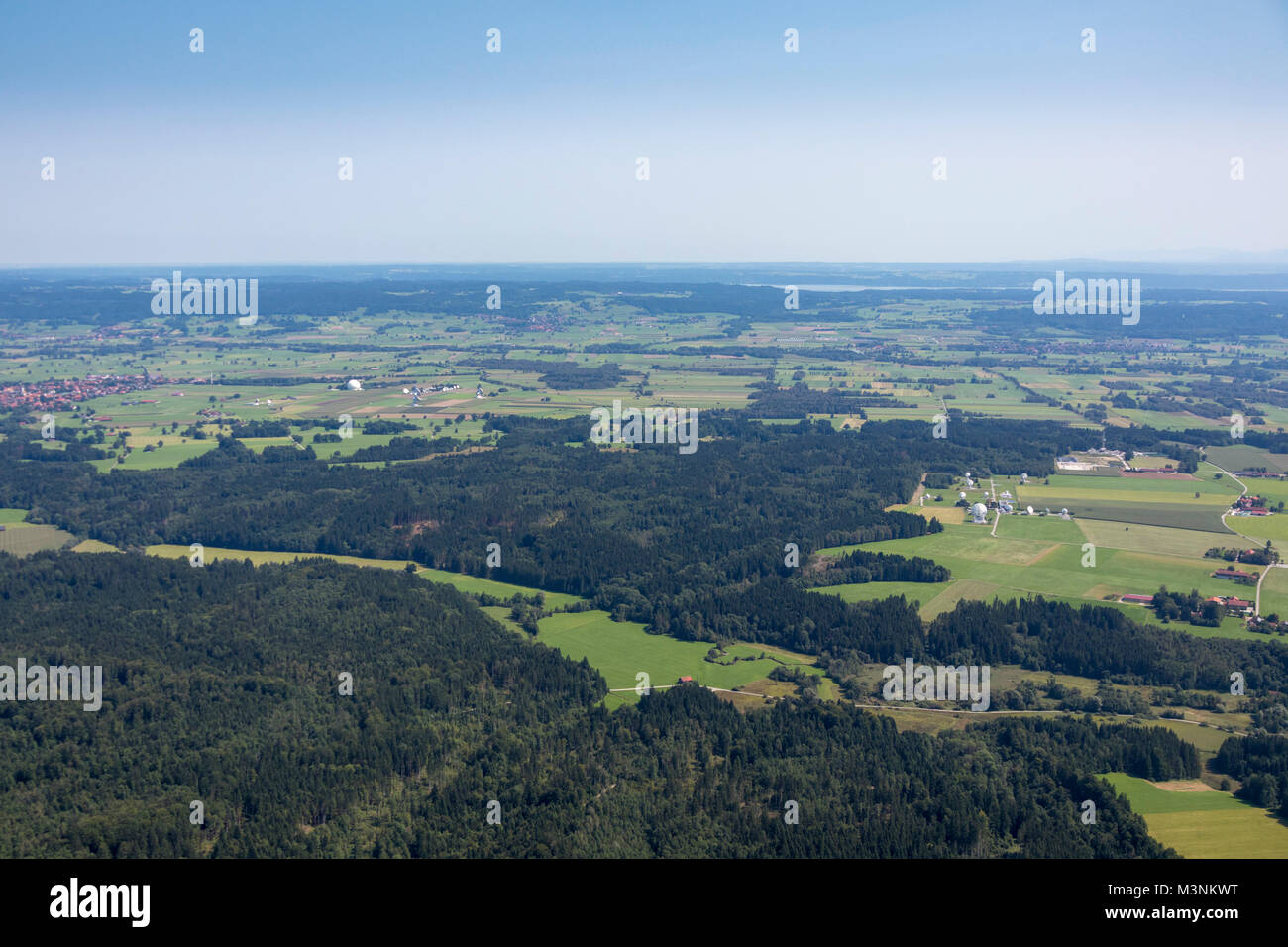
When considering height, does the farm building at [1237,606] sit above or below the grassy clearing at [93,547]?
below

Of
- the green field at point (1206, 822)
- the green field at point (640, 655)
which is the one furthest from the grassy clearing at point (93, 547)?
the green field at point (1206, 822)

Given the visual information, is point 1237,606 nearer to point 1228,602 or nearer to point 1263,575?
point 1228,602

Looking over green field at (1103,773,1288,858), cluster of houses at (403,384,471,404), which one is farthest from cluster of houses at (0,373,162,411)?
green field at (1103,773,1288,858)

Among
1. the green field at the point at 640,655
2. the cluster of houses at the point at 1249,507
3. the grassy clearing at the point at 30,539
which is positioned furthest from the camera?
the cluster of houses at the point at 1249,507

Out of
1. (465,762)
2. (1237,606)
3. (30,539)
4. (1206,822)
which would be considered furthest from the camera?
(30,539)

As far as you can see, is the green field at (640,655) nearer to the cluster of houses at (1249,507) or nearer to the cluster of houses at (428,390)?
the cluster of houses at (1249,507)

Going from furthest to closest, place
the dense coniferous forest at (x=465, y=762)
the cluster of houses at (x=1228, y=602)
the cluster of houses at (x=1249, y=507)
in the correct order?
the cluster of houses at (x=1249, y=507)
the cluster of houses at (x=1228, y=602)
the dense coniferous forest at (x=465, y=762)

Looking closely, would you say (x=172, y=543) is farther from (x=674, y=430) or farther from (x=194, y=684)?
(x=674, y=430)

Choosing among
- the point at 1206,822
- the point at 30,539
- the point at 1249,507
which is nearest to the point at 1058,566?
the point at 1249,507
